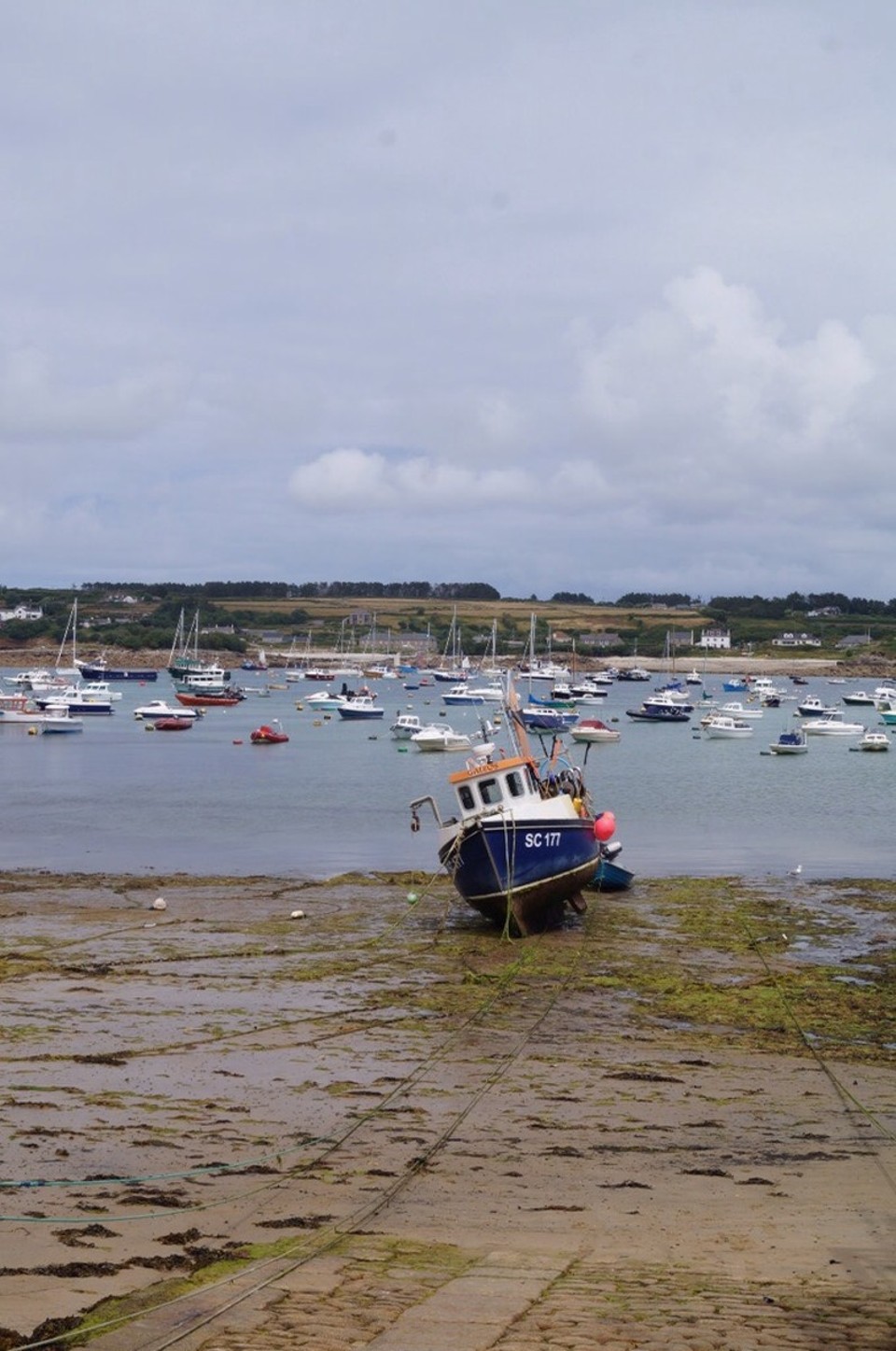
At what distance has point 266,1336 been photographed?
29.9 ft

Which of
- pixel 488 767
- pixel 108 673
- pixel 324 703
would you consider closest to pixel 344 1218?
pixel 488 767

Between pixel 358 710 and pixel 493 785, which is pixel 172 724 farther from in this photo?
pixel 493 785

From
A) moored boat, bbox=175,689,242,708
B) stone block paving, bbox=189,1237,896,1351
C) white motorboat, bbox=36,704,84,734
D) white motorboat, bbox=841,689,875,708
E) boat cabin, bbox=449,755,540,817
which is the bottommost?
white motorboat, bbox=36,704,84,734

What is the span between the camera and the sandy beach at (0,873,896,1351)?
9.66m

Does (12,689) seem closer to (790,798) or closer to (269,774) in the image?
(269,774)

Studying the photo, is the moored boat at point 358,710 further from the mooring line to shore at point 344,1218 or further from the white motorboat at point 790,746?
the mooring line to shore at point 344,1218

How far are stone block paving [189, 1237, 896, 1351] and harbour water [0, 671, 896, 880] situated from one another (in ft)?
92.8

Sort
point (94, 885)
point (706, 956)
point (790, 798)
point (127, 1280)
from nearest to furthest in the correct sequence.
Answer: point (127, 1280) → point (706, 956) → point (94, 885) → point (790, 798)

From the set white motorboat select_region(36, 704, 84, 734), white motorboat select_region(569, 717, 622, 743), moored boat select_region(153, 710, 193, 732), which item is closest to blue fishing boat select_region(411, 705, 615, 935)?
white motorboat select_region(569, 717, 622, 743)

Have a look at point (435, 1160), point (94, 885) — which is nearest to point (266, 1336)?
point (435, 1160)

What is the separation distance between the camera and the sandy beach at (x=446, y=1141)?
31.7ft

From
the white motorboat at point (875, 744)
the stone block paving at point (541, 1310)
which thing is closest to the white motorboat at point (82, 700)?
the white motorboat at point (875, 744)

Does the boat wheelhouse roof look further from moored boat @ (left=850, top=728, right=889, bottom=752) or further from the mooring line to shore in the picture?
moored boat @ (left=850, top=728, right=889, bottom=752)

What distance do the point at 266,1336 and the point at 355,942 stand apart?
704 inches
